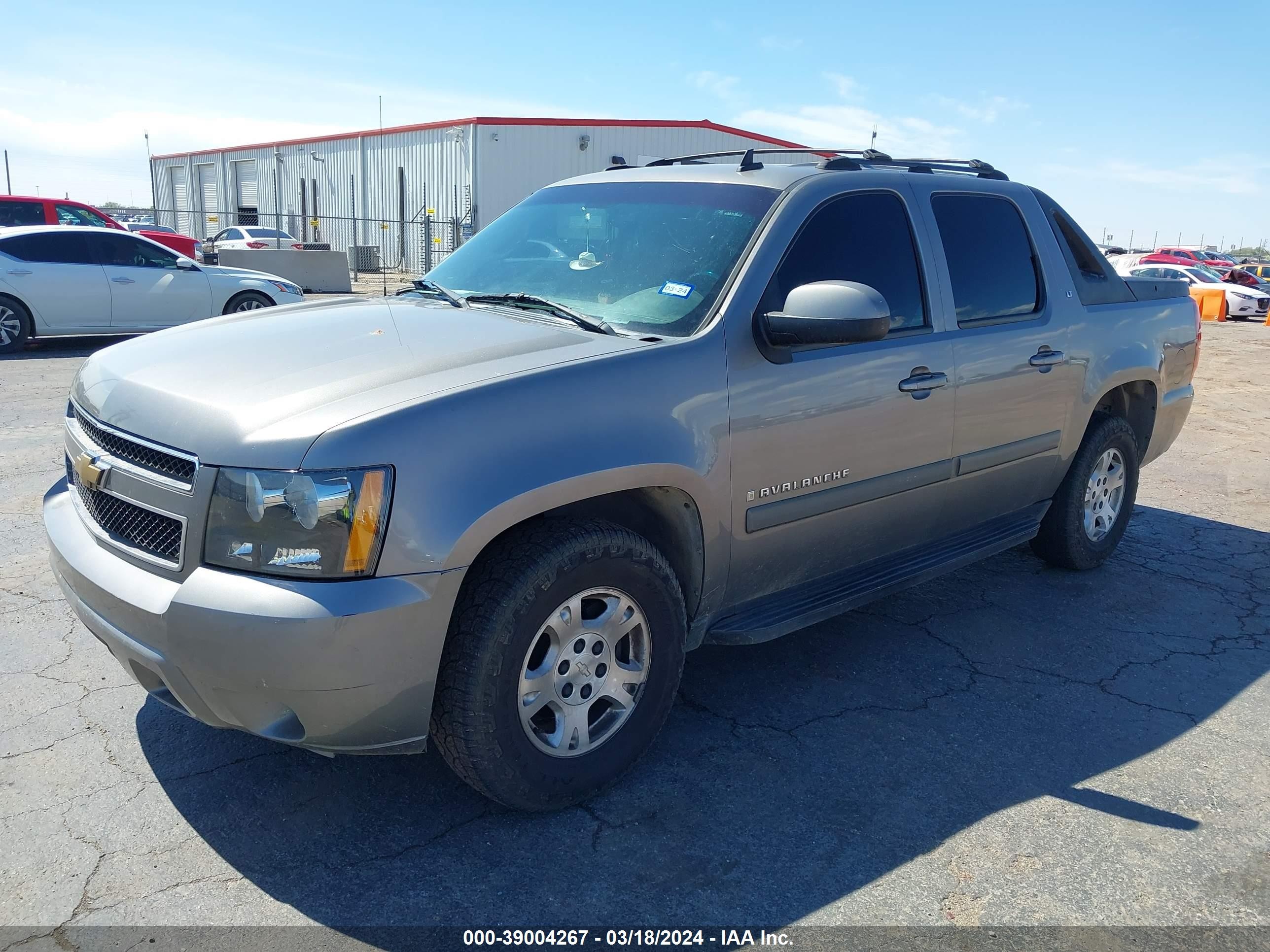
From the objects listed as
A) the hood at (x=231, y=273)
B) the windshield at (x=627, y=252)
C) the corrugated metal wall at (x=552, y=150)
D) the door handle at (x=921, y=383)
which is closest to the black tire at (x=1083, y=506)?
the door handle at (x=921, y=383)

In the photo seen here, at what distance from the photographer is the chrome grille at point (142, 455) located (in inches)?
103

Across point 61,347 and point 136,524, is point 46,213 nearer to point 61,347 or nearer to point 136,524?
point 61,347

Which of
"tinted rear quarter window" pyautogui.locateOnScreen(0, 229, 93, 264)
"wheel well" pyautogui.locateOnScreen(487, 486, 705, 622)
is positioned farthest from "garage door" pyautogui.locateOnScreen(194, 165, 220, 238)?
"wheel well" pyautogui.locateOnScreen(487, 486, 705, 622)

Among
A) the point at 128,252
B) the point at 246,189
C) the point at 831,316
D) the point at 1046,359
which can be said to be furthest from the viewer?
the point at 246,189

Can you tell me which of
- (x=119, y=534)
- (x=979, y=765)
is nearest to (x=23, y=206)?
(x=119, y=534)

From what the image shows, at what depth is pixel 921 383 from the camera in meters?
3.85

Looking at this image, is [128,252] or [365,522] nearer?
[365,522]

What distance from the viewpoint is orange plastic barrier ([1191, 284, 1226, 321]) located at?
2795cm

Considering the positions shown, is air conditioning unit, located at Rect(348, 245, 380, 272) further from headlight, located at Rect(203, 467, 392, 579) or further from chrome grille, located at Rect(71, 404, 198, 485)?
headlight, located at Rect(203, 467, 392, 579)

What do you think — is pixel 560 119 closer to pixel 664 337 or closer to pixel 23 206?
pixel 23 206

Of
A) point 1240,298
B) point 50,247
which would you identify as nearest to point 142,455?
point 50,247

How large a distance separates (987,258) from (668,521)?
2153mm

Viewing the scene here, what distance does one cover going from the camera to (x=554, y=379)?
9.19 ft

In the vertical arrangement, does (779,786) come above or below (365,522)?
below
